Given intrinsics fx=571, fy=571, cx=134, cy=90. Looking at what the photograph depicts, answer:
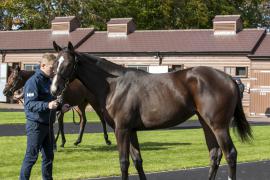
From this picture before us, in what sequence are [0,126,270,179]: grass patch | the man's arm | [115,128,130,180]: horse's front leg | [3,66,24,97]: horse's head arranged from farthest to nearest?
[3,66,24,97]: horse's head, [0,126,270,179]: grass patch, [115,128,130,180]: horse's front leg, the man's arm

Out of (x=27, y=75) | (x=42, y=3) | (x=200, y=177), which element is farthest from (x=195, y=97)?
(x=42, y=3)

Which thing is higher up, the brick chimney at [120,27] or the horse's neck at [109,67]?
the horse's neck at [109,67]

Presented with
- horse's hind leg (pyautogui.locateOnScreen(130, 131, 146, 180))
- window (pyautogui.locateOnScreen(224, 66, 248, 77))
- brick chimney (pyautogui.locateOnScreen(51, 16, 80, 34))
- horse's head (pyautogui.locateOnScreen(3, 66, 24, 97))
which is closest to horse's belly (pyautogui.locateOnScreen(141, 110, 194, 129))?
horse's hind leg (pyautogui.locateOnScreen(130, 131, 146, 180))

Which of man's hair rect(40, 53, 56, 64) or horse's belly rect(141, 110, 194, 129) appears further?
horse's belly rect(141, 110, 194, 129)

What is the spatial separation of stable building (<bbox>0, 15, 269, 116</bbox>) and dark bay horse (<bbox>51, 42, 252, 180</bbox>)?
95.7ft

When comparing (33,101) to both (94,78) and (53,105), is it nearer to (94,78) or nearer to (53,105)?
(53,105)

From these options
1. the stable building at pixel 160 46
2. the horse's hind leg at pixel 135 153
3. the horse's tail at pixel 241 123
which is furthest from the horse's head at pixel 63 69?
the stable building at pixel 160 46

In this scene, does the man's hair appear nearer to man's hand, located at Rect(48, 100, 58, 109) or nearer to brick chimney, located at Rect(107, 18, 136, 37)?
man's hand, located at Rect(48, 100, 58, 109)

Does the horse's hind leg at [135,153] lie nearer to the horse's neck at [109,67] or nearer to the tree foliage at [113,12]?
the horse's neck at [109,67]

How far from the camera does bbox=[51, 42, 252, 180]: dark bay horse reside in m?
8.87

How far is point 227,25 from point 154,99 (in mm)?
33242

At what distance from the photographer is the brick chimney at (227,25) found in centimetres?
4116

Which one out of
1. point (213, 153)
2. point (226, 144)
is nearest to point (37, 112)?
point (226, 144)

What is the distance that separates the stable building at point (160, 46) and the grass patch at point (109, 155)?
2016 centimetres
